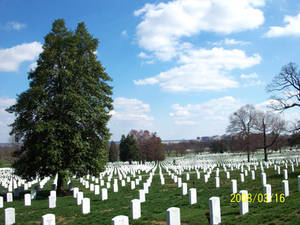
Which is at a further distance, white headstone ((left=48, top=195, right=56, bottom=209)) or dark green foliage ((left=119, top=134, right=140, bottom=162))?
dark green foliage ((left=119, top=134, right=140, bottom=162))

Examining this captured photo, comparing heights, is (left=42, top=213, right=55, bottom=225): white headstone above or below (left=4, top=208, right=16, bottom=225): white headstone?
above

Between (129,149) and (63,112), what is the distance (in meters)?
45.3

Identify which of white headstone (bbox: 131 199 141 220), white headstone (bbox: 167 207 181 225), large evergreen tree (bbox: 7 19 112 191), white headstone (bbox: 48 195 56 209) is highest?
large evergreen tree (bbox: 7 19 112 191)

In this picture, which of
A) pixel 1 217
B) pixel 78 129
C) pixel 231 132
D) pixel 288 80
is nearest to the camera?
pixel 1 217

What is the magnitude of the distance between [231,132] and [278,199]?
37.1 m

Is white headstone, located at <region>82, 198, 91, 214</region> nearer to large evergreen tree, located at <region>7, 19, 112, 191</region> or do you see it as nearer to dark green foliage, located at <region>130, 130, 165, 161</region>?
large evergreen tree, located at <region>7, 19, 112, 191</region>

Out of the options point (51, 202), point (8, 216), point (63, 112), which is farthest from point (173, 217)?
point (63, 112)

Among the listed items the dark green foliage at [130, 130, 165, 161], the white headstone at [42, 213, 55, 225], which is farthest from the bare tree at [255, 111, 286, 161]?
the white headstone at [42, 213, 55, 225]

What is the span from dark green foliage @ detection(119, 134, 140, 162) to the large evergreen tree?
42700mm

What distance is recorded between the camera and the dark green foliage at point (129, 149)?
60.6 metres

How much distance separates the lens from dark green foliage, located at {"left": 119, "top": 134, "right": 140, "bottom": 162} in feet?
199

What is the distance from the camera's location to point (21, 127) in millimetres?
16609

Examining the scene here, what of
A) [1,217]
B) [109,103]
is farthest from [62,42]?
[1,217]

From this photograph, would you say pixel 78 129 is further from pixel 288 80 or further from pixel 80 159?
pixel 288 80
